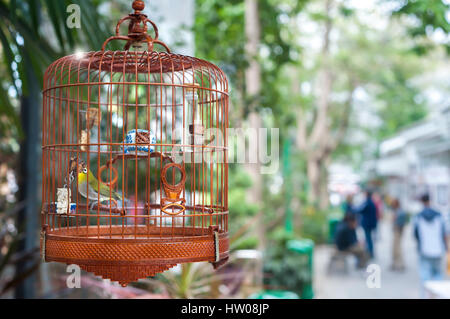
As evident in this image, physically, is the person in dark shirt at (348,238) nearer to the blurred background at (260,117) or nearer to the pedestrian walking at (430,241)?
the blurred background at (260,117)

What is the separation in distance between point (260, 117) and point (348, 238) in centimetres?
270

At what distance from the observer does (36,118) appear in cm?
543

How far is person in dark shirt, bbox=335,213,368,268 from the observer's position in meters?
9.09

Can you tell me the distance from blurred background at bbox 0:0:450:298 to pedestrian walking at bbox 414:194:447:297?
2.40ft

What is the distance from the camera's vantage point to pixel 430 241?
6438 mm

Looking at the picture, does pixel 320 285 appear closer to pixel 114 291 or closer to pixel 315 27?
pixel 114 291

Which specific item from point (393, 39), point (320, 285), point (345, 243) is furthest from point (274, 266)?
point (393, 39)

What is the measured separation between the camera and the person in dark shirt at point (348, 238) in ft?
29.8

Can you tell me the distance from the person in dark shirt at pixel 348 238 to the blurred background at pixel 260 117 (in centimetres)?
28

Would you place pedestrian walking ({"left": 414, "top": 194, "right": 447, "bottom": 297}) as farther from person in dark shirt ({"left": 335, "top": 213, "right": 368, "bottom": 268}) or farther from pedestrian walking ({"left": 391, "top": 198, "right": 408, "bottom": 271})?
pedestrian walking ({"left": 391, "top": 198, "right": 408, "bottom": 271})

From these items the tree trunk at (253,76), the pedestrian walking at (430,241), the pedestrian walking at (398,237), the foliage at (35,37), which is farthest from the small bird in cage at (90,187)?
the pedestrian walking at (398,237)

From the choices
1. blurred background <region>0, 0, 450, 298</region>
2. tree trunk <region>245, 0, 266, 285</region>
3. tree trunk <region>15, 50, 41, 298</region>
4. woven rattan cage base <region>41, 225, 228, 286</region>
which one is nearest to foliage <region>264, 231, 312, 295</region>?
blurred background <region>0, 0, 450, 298</region>

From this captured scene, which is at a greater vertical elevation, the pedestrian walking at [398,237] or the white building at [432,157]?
the white building at [432,157]

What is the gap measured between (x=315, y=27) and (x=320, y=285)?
27.7ft
